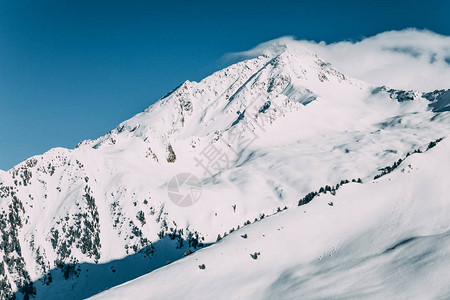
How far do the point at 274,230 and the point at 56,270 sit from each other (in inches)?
2915

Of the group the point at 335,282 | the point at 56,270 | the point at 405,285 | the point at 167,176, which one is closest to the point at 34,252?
the point at 56,270

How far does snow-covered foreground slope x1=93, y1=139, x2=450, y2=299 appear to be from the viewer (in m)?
37.8

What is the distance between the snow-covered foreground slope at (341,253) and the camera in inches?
1490

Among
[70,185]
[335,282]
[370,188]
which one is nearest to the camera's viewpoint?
[335,282]

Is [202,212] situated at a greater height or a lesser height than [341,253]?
greater

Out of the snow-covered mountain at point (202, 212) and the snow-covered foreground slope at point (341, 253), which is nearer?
the snow-covered foreground slope at point (341, 253)

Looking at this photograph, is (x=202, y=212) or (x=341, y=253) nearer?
(x=341, y=253)

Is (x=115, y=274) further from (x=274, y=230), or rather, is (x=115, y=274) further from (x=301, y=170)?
(x=301, y=170)

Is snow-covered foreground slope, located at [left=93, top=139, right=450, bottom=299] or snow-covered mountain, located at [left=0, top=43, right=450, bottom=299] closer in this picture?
snow-covered foreground slope, located at [left=93, top=139, right=450, bottom=299]

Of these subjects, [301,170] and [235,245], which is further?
[301,170]

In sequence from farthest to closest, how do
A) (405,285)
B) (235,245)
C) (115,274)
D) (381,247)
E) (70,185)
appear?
(70,185), (115,274), (235,245), (381,247), (405,285)

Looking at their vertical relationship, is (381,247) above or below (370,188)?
below

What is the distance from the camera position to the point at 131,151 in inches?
6378

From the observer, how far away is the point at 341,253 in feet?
178
